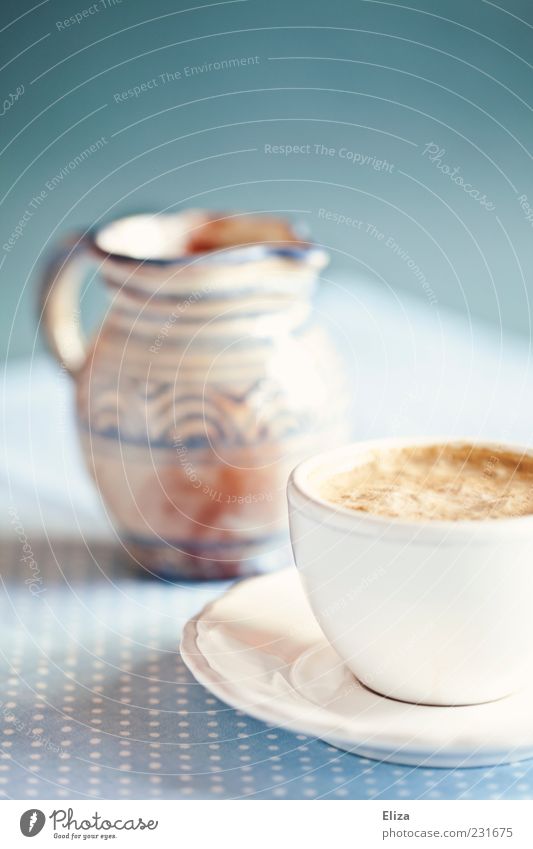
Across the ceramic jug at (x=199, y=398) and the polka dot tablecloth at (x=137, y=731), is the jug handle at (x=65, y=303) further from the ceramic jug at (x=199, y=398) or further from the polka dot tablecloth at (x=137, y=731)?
the polka dot tablecloth at (x=137, y=731)

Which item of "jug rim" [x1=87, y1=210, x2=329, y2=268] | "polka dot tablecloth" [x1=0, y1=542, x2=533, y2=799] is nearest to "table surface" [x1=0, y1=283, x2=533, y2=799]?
"polka dot tablecloth" [x1=0, y1=542, x2=533, y2=799]

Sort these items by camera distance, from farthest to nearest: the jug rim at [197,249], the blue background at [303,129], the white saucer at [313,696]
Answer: the blue background at [303,129] → the jug rim at [197,249] → the white saucer at [313,696]

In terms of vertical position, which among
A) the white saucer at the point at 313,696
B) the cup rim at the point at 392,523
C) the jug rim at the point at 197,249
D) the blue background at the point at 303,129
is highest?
the blue background at the point at 303,129

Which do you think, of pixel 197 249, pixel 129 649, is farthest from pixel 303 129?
pixel 129 649

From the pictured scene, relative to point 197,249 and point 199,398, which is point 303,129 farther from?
point 199,398

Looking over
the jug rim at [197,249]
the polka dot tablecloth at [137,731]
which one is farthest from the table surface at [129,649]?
the jug rim at [197,249]
